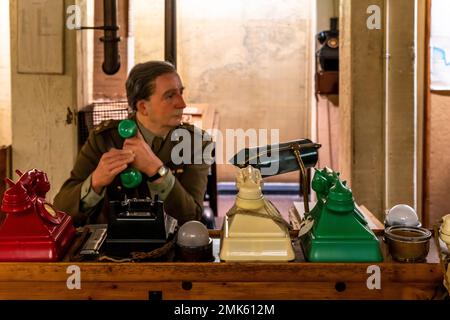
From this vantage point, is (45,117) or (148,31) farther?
(148,31)

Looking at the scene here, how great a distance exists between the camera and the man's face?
2686mm

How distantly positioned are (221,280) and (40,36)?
266 centimetres

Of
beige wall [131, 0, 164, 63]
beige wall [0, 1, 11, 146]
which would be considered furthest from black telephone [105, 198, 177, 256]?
beige wall [131, 0, 164, 63]

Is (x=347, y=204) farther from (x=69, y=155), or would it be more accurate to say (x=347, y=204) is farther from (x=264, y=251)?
(x=69, y=155)

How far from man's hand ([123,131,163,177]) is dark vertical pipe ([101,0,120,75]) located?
88.6 inches

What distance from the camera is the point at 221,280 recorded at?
1723 mm

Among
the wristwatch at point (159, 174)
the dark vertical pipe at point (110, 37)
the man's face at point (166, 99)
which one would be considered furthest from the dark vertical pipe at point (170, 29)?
the wristwatch at point (159, 174)

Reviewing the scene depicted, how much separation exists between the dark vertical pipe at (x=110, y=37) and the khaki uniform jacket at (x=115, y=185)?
154 cm

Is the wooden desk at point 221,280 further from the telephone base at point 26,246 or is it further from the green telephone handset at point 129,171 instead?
the green telephone handset at point 129,171

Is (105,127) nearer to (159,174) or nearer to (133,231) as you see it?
(159,174)

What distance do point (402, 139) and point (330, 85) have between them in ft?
6.01

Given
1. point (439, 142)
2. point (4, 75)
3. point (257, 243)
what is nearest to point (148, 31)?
point (4, 75)

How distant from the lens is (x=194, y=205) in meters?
2.54

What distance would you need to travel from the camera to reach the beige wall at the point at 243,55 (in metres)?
7.02
